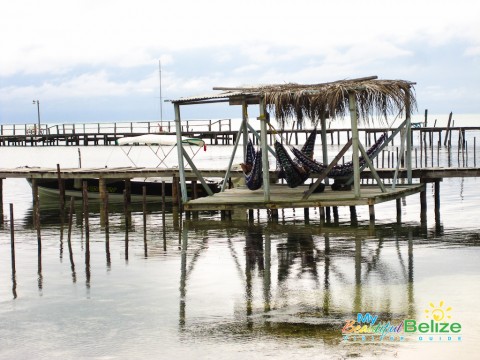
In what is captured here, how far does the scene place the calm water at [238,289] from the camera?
33.0 ft

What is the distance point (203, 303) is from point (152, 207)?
1390cm

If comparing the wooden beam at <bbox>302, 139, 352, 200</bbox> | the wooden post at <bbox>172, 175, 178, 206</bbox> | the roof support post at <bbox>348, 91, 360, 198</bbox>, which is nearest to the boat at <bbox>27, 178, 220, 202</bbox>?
the wooden post at <bbox>172, 175, 178, 206</bbox>

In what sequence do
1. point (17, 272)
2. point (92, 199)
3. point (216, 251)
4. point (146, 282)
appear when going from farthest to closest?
point (92, 199)
point (216, 251)
point (17, 272)
point (146, 282)

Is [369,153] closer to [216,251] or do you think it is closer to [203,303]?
[216,251]

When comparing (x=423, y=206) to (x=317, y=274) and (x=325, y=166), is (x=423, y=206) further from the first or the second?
(x=317, y=274)

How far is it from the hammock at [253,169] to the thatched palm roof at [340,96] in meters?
1.16

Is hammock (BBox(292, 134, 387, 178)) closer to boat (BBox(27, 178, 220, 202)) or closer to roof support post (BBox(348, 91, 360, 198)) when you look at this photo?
roof support post (BBox(348, 91, 360, 198))

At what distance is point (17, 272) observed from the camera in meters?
14.9

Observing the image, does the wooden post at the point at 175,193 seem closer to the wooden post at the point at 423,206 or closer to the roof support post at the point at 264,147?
the roof support post at the point at 264,147

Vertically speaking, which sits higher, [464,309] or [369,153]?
[369,153]

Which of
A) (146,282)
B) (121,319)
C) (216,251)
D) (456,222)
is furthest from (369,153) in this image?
(121,319)

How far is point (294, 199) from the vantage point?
18734 millimetres

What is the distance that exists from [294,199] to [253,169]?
135cm

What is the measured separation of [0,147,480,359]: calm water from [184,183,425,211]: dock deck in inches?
26.9
